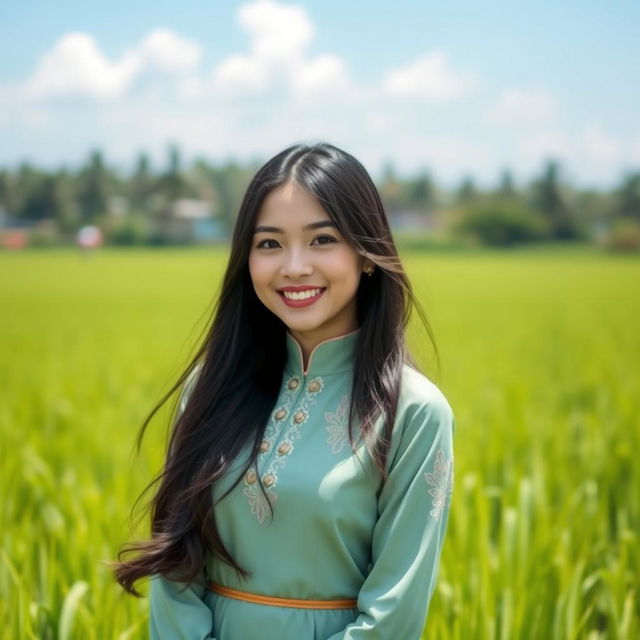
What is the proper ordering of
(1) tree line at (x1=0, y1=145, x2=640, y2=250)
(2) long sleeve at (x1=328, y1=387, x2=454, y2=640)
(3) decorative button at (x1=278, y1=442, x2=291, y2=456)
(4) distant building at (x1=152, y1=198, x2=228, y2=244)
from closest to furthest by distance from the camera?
(2) long sleeve at (x1=328, y1=387, x2=454, y2=640)
(3) decorative button at (x1=278, y1=442, x2=291, y2=456)
(1) tree line at (x1=0, y1=145, x2=640, y2=250)
(4) distant building at (x1=152, y1=198, x2=228, y2=244)

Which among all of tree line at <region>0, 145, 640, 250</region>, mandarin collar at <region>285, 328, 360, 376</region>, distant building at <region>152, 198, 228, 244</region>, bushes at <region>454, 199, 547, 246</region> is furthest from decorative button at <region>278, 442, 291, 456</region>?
bushes at <region>454, 199, 547, 246</region>

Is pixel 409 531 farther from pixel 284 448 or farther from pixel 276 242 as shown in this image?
pixel 276 242

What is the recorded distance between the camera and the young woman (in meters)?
1.28

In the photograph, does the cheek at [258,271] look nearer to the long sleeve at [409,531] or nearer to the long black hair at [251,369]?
the long black hair at [251,369]

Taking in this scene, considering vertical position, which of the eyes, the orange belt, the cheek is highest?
the eyes

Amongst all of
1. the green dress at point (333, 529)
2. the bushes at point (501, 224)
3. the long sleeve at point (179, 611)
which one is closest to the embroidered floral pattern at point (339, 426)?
the green dress at point (333, 529)

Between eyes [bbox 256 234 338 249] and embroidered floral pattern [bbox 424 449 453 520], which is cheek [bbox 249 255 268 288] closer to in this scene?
eyes [bbox 256 234 338 249]

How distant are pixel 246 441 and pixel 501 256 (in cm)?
4339

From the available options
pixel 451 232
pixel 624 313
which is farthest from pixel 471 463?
pixel 451 232

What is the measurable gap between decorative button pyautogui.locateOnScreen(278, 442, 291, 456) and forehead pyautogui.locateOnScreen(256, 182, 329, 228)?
0.34m

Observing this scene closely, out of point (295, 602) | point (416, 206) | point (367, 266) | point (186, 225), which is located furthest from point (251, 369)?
point (416, 206)

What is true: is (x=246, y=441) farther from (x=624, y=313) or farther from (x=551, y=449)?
(x=624, y=313)

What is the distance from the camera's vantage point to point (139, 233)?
43688 mm

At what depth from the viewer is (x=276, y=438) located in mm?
1389
